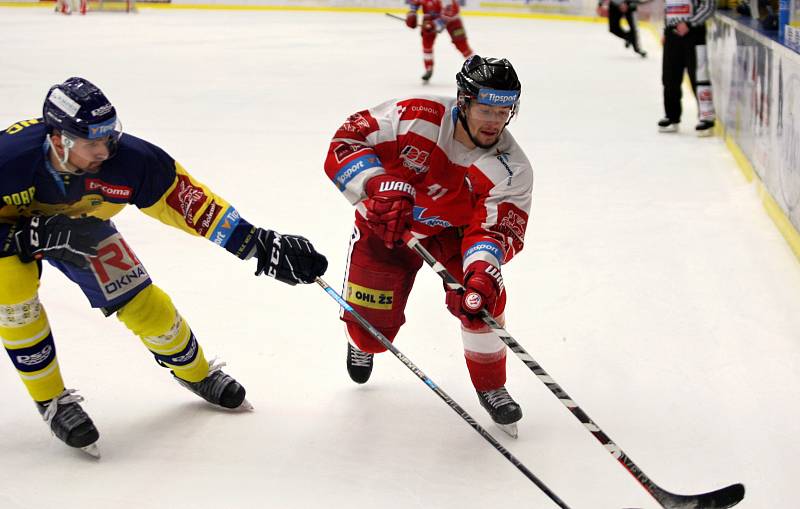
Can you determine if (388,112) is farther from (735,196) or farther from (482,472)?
(735,196)

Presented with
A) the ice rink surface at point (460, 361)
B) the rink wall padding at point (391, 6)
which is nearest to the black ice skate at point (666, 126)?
the ice rink surface at point (460, 361)

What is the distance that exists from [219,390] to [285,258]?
495 millimetres

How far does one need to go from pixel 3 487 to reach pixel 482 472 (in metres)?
1.19

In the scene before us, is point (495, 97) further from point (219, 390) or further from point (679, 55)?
point (679, 55)

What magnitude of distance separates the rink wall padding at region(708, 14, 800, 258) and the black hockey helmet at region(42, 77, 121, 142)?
302 centimetres

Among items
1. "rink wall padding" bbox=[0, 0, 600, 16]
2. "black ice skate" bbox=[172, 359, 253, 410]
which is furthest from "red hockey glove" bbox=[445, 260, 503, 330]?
"rink wall padding" bbox=[0, 0, 600, 16]

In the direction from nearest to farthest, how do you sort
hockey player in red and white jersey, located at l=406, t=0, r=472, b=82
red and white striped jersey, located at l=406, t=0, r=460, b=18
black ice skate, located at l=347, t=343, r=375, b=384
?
black ice skate, located at l=347, t=343, r=375, b=384, hockey player in red and white jersey, located at l=406, t=0, r=472, b=82, red and white striped jersey, located at l=406, t=0, r=460, b=18

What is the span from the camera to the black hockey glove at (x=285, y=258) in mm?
2502

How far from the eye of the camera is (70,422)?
8.13 ft

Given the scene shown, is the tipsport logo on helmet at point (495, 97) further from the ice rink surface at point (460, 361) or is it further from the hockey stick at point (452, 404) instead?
the ice rink surface at point (460, 361)

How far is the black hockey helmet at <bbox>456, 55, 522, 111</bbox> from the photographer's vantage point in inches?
95.0

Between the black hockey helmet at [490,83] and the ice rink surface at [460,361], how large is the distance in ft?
3.02

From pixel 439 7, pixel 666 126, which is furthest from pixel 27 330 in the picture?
pixel 439 7

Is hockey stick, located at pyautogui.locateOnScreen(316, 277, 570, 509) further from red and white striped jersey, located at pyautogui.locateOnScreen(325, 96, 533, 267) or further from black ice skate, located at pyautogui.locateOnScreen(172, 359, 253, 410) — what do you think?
black ice skate, located at pyautogui.locateOnScreen(172, 359, 253, 410)
